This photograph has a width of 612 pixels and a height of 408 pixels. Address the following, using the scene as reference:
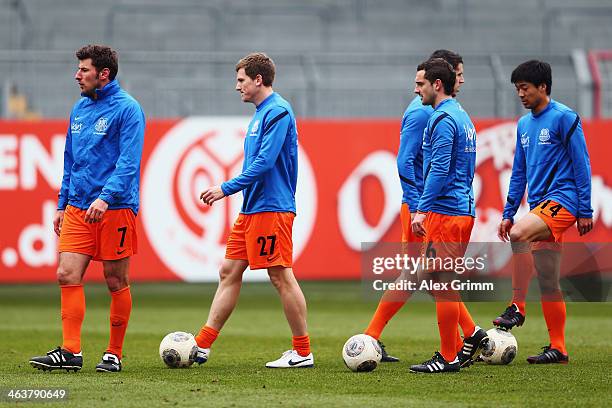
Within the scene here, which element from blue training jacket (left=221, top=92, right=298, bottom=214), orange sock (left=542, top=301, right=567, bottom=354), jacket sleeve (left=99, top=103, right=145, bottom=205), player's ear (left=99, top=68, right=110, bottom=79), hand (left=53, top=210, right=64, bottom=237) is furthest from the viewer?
orange sock (left=542, top=301, right=567, bottom=354)

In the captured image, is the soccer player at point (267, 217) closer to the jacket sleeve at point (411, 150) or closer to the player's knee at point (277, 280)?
the player's knee at point (277, 280)

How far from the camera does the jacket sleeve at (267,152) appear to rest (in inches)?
329

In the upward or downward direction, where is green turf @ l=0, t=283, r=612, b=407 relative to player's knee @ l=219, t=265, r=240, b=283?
downward

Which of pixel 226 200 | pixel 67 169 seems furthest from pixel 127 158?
pixel 226 200

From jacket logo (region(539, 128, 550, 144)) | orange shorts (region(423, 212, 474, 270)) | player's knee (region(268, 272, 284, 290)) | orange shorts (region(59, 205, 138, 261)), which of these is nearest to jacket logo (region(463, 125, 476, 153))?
orange shorts (region(423, 212, 474, 270))

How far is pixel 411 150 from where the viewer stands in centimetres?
896

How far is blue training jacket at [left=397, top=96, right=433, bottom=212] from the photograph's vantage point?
8.92 metres

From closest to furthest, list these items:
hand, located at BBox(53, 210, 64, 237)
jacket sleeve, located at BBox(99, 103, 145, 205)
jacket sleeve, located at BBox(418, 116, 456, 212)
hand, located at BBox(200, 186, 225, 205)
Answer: jacket sleeve, located at BBox(418, 116, 456, 212)
jacket sleeve, located at BBox(99, 103, 145, 205)
hand, located at BBox(200, 186, 225, 205)
hand, located at BBox(53, 210, 64, 237)

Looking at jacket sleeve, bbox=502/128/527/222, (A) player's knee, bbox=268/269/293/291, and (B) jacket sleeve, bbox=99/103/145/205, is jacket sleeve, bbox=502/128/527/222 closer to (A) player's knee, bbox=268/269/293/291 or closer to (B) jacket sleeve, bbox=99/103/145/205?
(A) player's knee, bbox=268/269/293/291

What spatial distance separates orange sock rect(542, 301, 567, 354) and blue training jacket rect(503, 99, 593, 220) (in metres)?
0.74

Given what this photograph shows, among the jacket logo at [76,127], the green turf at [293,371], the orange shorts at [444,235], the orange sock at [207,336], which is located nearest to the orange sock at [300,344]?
the green turf at [293,371]

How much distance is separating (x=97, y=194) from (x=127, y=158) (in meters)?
0.35

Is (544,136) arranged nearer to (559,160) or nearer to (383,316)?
(559,160)

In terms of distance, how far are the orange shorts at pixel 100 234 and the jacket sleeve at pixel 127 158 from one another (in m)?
0.16
